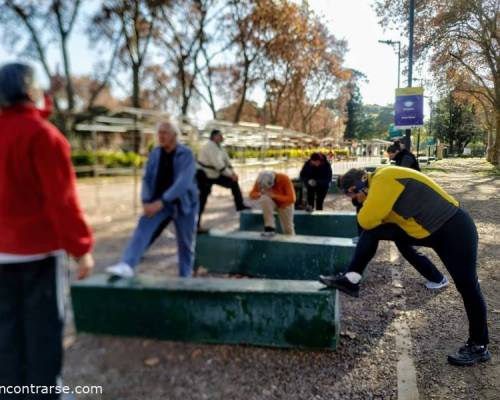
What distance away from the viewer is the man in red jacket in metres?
1.54

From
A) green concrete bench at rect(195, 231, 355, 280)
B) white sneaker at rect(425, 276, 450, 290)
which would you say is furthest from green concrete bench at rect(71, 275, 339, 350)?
white sneaker at rect(425, 276, 450, 290)

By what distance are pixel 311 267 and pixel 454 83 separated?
2445 cm

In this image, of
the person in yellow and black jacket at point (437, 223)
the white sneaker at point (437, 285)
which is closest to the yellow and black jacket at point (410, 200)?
the person in yellow and black jacket at point (437, 223)

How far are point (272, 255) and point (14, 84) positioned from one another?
3.25 meters

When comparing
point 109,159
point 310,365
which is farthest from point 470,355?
point 109,159

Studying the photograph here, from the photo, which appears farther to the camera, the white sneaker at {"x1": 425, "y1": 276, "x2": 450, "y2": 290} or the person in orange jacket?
the person in orange jacket

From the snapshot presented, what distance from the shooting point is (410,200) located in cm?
263

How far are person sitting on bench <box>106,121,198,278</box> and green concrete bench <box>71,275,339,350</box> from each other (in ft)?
1.23

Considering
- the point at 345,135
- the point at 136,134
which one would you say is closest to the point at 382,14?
the point at 136,134

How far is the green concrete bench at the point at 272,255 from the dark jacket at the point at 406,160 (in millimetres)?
2379

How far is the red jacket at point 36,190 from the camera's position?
1532 millimetres

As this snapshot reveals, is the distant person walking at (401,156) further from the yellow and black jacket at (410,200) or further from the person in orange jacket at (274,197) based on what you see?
the yellow and black jacket at (410,200)

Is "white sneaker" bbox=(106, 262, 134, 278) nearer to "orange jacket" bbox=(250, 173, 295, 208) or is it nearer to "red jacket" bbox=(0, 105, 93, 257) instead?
"red jacket" bbox=(0, 105, 93, 257)

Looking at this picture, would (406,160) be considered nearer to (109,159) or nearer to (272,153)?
(109,159)
